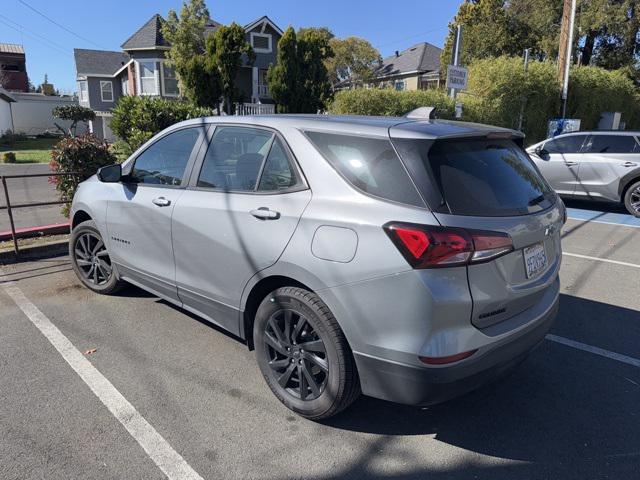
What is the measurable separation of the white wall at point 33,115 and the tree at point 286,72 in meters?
23.9

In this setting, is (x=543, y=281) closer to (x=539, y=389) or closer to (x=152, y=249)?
(x=539, y=389)

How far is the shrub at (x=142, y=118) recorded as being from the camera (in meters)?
9.74

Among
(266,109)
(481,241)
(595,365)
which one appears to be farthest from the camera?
(266,109)

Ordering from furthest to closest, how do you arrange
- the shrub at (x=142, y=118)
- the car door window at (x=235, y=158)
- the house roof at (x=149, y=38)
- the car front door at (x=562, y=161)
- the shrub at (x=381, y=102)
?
1. the house roof at (x=149, y=38)
2. the shrub at (x=381, y=102)
3. the car front door at (x=562, y=161)
4. the shrub at (x=142, y=118)
5. the car door window at (x=235, y=158)

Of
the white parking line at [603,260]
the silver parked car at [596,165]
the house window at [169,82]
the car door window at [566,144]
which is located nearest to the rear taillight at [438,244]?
the white parking line at [603,260]

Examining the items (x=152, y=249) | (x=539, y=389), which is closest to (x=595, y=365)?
(x=539, y=389)

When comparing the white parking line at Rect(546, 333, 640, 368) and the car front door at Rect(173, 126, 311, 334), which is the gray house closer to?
the car front door at Rect(173, 126, 311, 334)

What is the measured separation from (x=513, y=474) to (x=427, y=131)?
1.88 metres

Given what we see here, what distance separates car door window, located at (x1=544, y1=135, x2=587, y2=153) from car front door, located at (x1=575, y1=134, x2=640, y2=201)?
0.17 meters

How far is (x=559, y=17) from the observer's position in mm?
30375

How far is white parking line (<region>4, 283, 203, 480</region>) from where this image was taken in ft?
8.40

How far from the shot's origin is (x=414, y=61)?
4450 cm

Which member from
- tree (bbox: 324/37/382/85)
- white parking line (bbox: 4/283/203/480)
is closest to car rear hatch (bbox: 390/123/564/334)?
white parking line (bbox: 4/283/203/480)

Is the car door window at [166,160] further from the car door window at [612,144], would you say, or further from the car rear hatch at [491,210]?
the car door window at [612,144]
